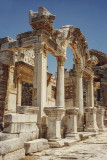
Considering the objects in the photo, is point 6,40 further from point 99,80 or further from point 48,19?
A: point 99,80

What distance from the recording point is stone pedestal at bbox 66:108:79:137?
351 inches

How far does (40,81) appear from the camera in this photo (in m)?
8.24

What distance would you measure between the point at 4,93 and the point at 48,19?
4.40 metres

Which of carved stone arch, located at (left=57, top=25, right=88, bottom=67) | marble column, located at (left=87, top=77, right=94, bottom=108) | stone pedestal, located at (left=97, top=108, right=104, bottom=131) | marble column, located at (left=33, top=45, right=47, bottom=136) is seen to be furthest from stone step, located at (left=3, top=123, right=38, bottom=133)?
marble column, located at (left=87, top=77, right=94, bottom=108)

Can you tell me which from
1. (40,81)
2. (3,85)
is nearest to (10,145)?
(40,81)

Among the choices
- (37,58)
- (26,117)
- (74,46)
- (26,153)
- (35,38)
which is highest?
(74,46)

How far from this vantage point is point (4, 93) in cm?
1012

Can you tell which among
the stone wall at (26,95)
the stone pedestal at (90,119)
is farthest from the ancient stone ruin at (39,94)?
the stone wall at (26,95)

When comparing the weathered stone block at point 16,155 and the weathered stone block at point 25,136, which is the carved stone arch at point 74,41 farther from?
the weathered stone block at point 16,155

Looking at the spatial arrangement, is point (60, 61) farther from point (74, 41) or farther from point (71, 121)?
point (71, 121)

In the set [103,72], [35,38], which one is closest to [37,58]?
[35,38]

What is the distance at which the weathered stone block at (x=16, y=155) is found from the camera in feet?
15.6

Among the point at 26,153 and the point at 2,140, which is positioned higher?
the point at 2,140

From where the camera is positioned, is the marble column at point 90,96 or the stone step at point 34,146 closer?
the stone step at point 34,146
